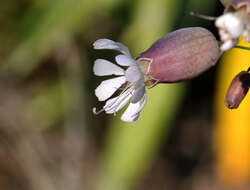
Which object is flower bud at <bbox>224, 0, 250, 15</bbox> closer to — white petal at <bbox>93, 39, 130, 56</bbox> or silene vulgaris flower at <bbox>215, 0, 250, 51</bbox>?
silene vulgaris flower at <bbox>215, 0, 250, 51</bbox>

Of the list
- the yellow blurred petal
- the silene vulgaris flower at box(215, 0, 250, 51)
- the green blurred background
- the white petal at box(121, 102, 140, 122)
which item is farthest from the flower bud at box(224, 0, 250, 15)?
the yellow blurred petal

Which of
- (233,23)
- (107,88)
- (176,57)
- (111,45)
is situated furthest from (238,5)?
(107,88)

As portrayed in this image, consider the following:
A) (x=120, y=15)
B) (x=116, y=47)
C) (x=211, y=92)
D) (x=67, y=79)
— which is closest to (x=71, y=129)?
(x=67, y=79)

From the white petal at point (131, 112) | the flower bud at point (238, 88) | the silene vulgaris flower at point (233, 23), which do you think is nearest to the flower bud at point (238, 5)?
Answer: the silene vulgaris flower at point (233, 23)

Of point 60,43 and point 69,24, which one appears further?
point 60,43

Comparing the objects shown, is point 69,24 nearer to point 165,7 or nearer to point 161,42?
point 165,7

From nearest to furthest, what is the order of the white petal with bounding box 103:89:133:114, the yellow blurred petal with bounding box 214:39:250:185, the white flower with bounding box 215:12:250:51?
the white flower with bounding box 215:12:250:51, the white petal with bounding box 103:89:133:114, the yellow blurred petal with bounding box 214:39:250:185

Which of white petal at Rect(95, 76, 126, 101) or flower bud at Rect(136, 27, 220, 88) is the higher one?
flower bud at Rect(136, 27, 220, 88)

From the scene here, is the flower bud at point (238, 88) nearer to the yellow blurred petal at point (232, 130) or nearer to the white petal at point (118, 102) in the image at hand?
the white petal at point (118, 102)
